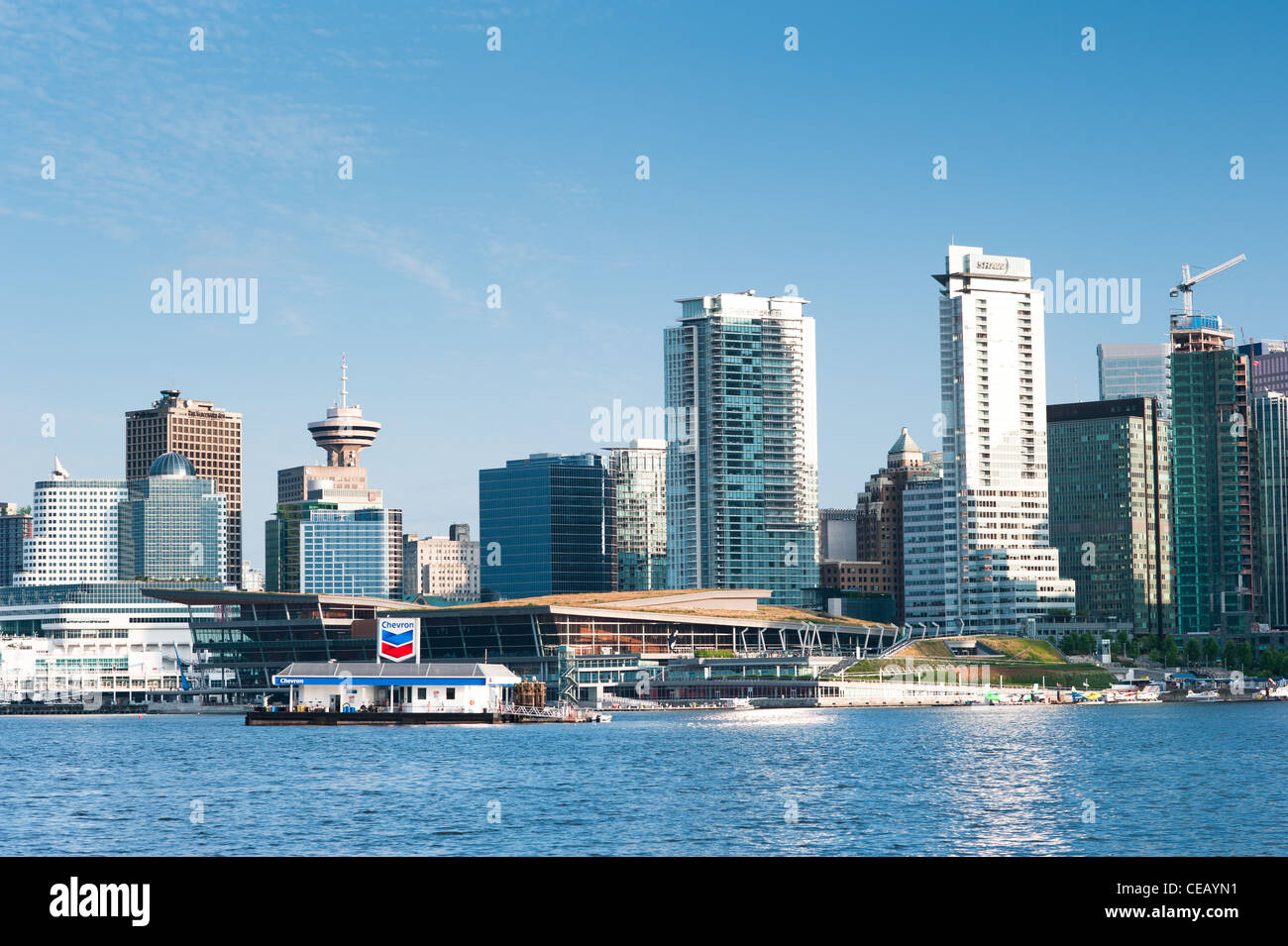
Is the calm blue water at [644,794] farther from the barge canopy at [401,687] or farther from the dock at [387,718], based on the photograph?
the barge canopy at [401,687]

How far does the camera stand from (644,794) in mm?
86562

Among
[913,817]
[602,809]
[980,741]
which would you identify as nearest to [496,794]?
[602,809]

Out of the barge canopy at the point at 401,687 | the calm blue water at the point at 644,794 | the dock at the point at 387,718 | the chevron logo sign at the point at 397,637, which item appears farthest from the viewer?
the chevron logo sign at the point at 397,637

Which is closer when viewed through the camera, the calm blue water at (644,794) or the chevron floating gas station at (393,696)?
the calm blue water at (644,794)

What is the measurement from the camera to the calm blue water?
6469cm

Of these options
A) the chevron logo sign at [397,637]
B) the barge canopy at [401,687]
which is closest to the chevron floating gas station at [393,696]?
the barge canopy at [401,687]

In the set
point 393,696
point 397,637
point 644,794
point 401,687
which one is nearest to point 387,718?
point 393,696

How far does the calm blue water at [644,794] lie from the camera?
64.7 meters

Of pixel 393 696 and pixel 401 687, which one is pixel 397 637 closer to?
pixel 401 687

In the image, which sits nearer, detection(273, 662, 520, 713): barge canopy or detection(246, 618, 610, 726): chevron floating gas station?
detection(246, 618, 610, 726): chevron floating gas station

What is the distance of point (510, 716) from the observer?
17988cm

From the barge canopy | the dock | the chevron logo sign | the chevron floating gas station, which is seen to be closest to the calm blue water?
the dock

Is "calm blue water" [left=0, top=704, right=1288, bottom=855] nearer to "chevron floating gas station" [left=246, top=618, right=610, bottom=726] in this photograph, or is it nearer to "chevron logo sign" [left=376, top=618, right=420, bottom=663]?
"chevron floating gas station" [left=246, top=618, right=610, bottom=726]
